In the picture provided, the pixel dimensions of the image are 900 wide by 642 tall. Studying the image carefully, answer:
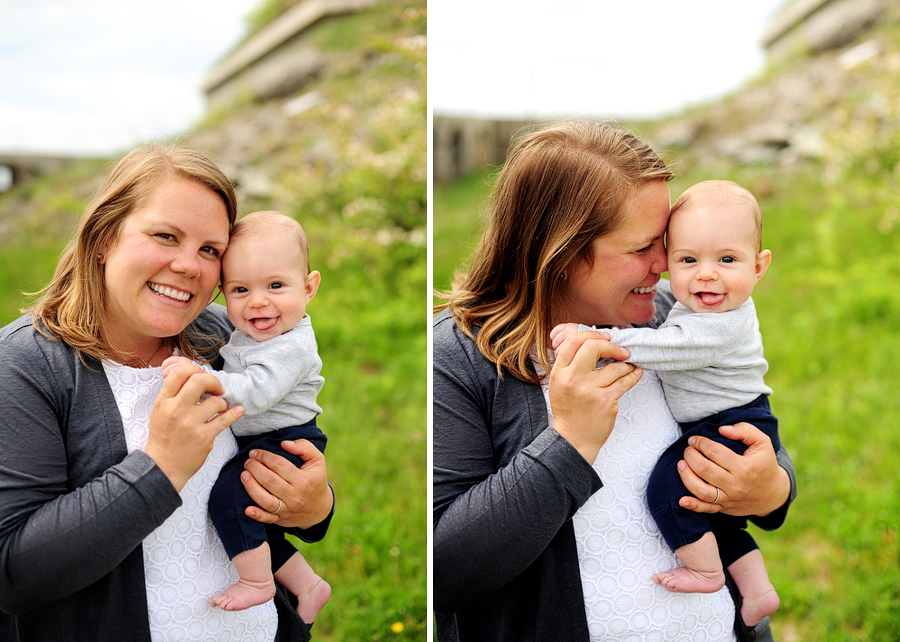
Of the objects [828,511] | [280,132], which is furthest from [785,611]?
[280,132]

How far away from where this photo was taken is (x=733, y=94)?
9477 millimetres

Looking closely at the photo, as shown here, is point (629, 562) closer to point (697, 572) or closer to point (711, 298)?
point (697, 572)

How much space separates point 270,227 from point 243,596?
0.98 meters

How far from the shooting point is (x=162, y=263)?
5.82 feet

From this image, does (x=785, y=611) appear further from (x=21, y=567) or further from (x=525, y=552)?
(x=21, y=567)

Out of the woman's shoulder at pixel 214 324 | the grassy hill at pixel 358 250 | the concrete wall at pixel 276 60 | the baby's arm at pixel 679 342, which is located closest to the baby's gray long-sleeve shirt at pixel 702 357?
the baby's arm at pixel 679 342

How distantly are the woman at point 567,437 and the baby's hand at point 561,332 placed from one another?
57 mm

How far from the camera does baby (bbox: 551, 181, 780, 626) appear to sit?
70.8 inches

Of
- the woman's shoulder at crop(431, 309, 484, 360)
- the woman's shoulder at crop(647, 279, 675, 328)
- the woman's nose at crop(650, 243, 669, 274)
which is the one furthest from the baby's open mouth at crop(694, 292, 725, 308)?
the woman's shoulder at crop(431, 309, 484, 360)

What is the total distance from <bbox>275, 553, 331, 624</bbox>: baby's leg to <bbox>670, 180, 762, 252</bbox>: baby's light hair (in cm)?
150

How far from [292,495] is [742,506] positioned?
1211 mm

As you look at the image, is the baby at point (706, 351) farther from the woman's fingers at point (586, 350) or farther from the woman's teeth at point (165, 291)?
the woman's teeth at point (165, 291)

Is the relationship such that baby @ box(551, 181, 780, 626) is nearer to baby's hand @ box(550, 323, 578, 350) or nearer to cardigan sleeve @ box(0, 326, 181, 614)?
baby's hand @ box(550, 323, 578, 350)

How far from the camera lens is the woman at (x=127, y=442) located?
1.58m
